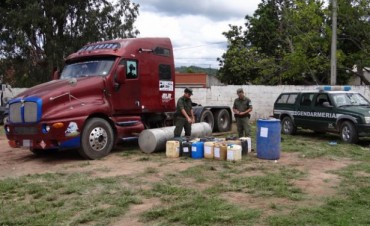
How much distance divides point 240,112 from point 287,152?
188 centimetres

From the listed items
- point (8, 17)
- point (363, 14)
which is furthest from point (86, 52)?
point (8, 17)

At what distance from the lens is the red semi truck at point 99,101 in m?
9.80

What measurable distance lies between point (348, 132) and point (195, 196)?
304 inches

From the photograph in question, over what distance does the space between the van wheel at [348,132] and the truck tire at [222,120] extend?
4599mm

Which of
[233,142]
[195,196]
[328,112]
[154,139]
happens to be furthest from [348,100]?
[195,196]

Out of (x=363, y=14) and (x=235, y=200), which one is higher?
(x=363, y=14)

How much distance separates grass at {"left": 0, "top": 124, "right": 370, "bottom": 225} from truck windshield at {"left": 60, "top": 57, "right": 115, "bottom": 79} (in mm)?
2607

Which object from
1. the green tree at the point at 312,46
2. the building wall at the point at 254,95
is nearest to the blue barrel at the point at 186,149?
the building wall at the point at 254,95

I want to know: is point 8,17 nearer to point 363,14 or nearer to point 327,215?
point 363,14

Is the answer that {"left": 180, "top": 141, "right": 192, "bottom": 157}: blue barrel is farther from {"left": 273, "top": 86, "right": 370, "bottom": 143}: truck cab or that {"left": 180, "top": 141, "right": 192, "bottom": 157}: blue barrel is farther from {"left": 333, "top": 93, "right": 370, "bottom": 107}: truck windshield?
{"left": 333, "top": 93, "right": 370, "bottom": 107}: truck windshield

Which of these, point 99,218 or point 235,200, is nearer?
point 99,218

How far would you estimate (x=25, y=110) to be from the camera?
9.91 meters

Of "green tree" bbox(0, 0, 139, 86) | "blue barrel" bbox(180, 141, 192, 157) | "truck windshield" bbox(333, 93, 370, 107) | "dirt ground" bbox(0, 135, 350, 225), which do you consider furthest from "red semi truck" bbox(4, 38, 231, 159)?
"green tree" bbox(0, 0, 139, 86)

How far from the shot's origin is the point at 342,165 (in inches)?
365
